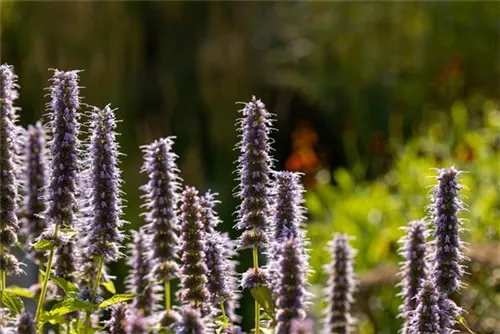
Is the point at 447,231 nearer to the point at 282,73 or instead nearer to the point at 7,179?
the point at 7,179

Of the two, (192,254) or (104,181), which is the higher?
(104,181)

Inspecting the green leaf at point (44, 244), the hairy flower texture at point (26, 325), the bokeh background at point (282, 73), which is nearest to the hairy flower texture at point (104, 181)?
the green leaf at point (44, 244)

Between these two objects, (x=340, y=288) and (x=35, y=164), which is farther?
(x=35, y=164)

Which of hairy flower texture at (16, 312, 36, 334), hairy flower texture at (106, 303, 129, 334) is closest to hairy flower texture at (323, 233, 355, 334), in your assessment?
hairy flower texture at (106, 303, 129, 334)

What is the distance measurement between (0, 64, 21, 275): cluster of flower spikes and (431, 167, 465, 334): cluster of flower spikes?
1108 millimetres

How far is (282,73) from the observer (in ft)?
45.5

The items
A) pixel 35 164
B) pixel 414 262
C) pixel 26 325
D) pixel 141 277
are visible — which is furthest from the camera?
pixel 35 164

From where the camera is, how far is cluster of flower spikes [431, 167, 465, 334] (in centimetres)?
266

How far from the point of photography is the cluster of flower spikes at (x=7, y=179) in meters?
2.75

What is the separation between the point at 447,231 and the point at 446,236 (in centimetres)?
1

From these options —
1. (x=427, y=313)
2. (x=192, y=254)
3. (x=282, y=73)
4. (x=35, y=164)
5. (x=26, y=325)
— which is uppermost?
(x=282, y=73)

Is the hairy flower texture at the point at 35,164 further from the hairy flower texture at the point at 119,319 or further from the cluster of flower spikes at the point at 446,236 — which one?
the cluster of flower spikes at the point at 446,236

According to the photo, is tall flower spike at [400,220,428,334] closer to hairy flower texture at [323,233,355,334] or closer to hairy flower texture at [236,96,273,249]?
hairy flower texture at [323,233,355,334]

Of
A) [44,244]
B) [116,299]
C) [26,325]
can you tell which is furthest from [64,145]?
[26,325]
